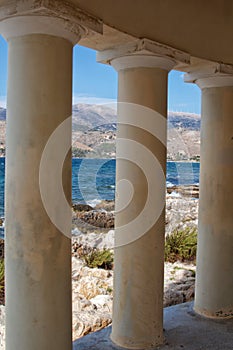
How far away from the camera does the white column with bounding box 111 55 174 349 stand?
13.9 meters

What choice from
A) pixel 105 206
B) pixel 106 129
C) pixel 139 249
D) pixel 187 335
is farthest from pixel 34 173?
pixel 106 129

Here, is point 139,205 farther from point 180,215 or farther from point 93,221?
point 93,221

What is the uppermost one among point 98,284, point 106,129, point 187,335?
point 106,129

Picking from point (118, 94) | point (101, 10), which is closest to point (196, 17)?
point (118, 94)

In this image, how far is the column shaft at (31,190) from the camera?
1009cm

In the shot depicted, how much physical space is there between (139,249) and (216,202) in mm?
4860

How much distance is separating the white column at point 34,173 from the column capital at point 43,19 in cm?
2

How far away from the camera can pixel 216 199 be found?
17281 mm

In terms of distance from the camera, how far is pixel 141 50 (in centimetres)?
1273

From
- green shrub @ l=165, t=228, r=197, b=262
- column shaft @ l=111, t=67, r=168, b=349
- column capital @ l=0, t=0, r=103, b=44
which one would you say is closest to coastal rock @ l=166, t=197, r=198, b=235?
green shrub @ l=165, t=228, r=197, b=262

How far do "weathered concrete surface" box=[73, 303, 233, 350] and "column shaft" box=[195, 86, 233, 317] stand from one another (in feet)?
2.57

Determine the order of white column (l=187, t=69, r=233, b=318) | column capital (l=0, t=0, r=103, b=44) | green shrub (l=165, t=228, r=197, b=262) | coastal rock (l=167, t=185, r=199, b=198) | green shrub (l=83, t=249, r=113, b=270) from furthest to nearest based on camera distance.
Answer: coastal rock (l=167, t=185, r=199, b=198) → green shrub (l=165, t=228, r=197, b=262) → green shrub (l=83, t=249, r=113, b=270) → white column (l=187, t=69, r=233, b=318) → column capital (l=0, t=0, r=103, b=44)

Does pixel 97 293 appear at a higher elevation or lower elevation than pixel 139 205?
lower

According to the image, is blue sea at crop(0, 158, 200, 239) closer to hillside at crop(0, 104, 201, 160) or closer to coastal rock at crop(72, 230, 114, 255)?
hillside at crop(0, 104, 201, 160)
